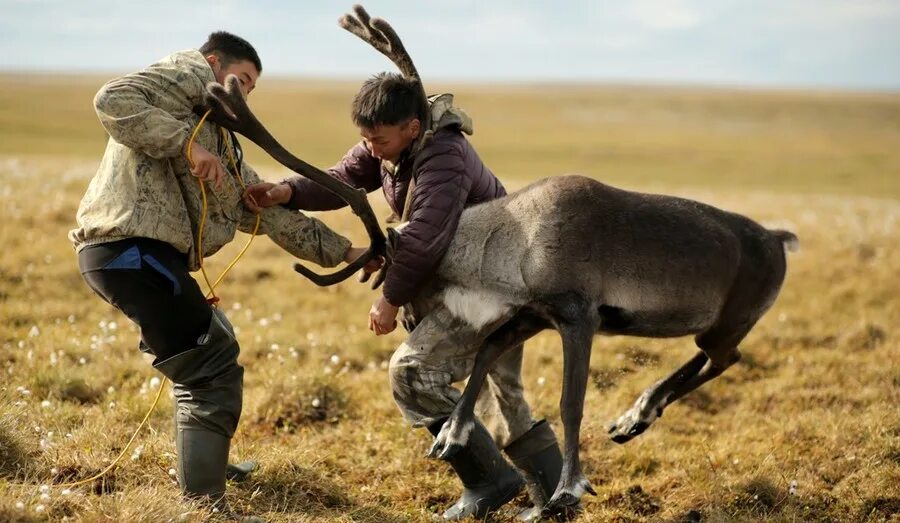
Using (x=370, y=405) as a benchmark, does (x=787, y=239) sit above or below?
above

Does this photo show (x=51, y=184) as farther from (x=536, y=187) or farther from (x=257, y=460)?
(x=536, y=187)

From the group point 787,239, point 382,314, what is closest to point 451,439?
point 382,314

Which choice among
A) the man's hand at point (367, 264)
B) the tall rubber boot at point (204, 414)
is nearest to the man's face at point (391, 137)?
the man's hand at point (367, 264)

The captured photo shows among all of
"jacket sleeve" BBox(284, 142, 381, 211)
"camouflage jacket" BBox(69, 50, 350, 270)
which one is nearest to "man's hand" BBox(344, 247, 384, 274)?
"jacket sleeve" BBox(284, 142, 381, 211)

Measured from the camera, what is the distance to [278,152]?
525 centimetres

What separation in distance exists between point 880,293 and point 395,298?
30.8 feet

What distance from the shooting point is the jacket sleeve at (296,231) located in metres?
5.71

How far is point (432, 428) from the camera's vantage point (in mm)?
5453

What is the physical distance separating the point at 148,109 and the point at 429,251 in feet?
5.66

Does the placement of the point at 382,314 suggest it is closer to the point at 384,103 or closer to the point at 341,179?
the point at 341,179

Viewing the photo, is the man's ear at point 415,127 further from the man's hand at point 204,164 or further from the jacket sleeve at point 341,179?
the man's hand at point 204,164

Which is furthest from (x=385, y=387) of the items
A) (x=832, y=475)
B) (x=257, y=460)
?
(x=832, y=475)

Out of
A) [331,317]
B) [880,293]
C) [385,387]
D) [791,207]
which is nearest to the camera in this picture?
[385,387]

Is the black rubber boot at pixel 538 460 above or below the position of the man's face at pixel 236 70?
below
